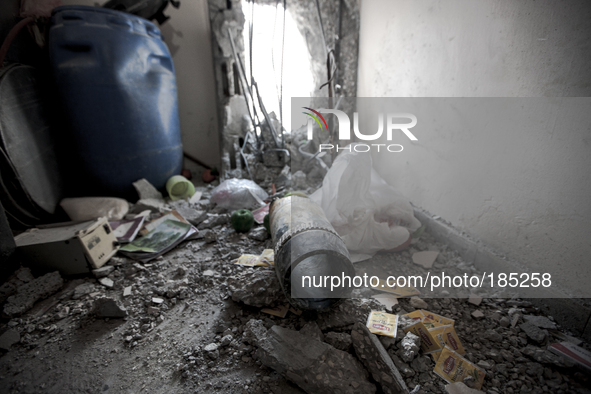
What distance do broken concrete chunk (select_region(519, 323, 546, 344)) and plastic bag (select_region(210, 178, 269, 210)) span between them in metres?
1.95

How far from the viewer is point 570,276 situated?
1.24 m

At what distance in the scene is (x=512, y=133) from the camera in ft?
4.60

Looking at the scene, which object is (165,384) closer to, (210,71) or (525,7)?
(525,7)

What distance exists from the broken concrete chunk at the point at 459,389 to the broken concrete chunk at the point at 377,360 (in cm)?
16

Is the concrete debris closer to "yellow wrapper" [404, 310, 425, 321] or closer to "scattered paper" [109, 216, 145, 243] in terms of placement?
"yellow wrapper" [404, 310, 425, 321]

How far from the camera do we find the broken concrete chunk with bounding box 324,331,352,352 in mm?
1159

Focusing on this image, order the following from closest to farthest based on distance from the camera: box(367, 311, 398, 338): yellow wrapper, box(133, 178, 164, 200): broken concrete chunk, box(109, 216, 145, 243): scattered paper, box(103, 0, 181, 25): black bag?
1. box(367, 311, 398, 338): yellow wrapper
2. box(109, 216, 145, 243): scattered paper
3. box(103, 0, 181, 25): black bag
4. box(133, 178, 164, 200): broken concrete chunk

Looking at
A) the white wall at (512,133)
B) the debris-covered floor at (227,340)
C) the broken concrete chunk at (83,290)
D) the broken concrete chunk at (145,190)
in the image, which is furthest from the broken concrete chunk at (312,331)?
the broken concrete chunk at (145,190)

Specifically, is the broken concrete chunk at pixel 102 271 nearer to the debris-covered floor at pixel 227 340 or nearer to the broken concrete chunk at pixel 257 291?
the debris-covered floor at pixel 227 340

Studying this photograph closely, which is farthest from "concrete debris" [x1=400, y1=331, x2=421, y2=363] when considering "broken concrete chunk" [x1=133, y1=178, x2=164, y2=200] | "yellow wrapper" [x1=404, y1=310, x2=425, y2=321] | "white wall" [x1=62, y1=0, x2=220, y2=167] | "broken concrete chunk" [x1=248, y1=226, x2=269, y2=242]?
"white wall" [x1=62, y1=0, x2=220, y2=167]

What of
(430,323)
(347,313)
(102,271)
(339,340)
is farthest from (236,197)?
(430,323)

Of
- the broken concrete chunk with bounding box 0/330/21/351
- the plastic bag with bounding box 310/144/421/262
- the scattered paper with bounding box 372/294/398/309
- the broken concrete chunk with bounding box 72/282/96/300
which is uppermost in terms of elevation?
the plastic bag with bounding box 310/144/421/262

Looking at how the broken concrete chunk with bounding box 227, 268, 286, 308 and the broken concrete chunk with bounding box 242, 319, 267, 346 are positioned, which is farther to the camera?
the broken concrete chunk with bounding box 227, 268, 286, 308

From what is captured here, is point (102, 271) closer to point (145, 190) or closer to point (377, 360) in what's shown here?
point (145, 190)
